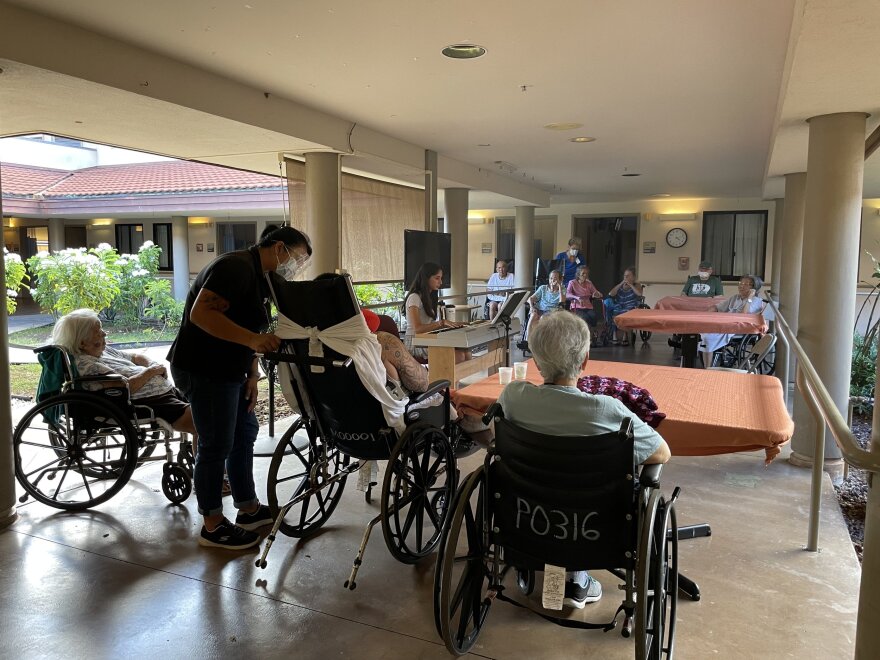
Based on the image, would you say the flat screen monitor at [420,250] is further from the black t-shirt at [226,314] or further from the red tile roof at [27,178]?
the red tile roof at [27,178]

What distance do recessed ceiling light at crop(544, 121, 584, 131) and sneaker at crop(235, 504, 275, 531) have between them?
4086 mm

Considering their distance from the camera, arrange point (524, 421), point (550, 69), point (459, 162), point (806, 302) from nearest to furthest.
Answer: point (524, 421) → point (550, 69) → point (806, 302) → point (459, 162)

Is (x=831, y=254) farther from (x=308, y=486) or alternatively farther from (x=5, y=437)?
(x=5, y=437)

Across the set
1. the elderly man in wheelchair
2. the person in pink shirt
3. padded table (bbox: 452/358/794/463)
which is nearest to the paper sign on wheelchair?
the elderly man in wheelchair

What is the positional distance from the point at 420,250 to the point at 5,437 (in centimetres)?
405

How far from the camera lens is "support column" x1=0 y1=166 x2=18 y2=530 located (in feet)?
10.6

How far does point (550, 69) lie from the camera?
408cm

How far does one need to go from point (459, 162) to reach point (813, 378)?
597cm

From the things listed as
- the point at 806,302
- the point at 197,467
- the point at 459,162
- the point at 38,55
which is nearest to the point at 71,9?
the point at 38,55

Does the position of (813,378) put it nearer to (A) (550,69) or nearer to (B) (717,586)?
(B) (717,586)

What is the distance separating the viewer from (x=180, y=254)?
15.5 m

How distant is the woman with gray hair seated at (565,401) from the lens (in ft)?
6.38

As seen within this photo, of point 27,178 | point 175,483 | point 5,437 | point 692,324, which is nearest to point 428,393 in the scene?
point 175,483

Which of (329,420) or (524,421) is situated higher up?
(524,421)
